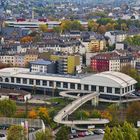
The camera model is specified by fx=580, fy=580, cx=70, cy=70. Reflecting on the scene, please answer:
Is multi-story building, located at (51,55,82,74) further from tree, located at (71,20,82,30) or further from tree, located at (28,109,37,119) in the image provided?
tree, located at (71,20,82,30)

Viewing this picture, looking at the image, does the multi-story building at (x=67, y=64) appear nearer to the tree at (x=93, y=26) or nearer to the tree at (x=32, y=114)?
the tree at (x=32, y=114)

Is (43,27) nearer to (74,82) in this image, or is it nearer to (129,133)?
(74,82)

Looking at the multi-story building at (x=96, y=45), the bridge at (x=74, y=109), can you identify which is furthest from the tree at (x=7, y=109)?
the multi-story building at (x=96, y=45)

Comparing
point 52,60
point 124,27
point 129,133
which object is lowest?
point 124,27

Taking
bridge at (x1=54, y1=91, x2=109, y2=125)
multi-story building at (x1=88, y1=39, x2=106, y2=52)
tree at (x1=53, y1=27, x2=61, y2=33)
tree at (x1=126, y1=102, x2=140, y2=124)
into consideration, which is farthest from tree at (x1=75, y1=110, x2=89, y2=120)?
tree at (x1=53, y1=27, x2=61, y2=33)

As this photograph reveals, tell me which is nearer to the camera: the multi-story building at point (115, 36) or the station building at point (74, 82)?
the station building at point (74, 82)

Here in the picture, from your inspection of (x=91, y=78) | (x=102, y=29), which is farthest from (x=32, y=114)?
(x=102, y=29)
